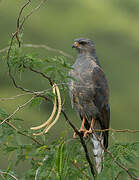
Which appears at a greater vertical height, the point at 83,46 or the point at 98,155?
the point at 83,46

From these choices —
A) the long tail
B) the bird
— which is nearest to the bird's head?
the bird

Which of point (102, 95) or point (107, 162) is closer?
point (107, 162)

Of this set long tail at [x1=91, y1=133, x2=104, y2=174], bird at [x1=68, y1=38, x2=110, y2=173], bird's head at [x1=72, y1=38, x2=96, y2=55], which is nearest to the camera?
long tail at [x1=91, y1=133, x2=104, y2=174]

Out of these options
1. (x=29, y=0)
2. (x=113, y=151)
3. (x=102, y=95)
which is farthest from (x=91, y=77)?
(x=29, y=0)

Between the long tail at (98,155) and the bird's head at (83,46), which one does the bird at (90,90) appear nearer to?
the bird's head at (83,46)

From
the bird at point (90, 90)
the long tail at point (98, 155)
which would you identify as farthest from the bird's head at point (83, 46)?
the long tail at point (98, 155)

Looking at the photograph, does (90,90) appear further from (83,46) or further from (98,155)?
(98,155)

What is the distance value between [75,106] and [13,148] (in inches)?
59.6

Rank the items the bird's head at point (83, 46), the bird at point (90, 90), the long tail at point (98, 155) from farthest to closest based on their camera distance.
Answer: the bird's head at point (83, 46)
the bird at point (90, 90)
the long tail at point (98, 155)

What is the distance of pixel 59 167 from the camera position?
4.88 ft

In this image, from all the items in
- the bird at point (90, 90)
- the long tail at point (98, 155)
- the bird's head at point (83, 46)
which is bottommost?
the long tail at point (98, 155)

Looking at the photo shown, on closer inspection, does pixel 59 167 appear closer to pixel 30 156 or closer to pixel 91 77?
pixel 30 156

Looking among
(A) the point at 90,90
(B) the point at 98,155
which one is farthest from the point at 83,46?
(B) the point at 98,155

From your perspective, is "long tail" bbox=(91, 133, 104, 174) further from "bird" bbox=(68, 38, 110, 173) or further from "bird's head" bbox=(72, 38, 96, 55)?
"bird's head" bbox=(72, 38, 96, 55)
